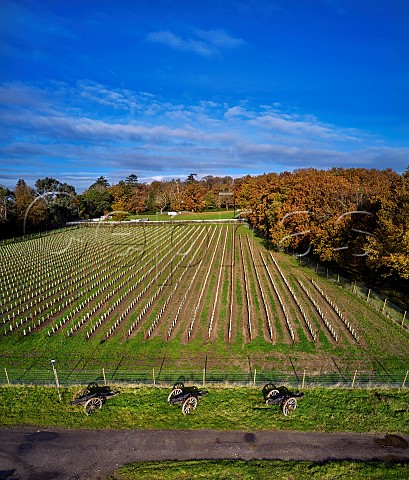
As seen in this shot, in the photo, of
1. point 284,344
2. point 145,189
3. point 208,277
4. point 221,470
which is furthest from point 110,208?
point 221,470

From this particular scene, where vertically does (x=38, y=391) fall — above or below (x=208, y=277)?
below

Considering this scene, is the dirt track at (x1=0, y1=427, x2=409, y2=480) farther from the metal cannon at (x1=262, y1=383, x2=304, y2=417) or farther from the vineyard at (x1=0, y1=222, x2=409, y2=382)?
the vineyard at (x1=0, y1=222, x2=409, y2=382)

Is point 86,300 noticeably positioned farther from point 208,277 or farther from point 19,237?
point 19,237

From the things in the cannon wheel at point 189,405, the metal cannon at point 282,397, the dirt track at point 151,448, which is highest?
the metal cannon at point 282,397

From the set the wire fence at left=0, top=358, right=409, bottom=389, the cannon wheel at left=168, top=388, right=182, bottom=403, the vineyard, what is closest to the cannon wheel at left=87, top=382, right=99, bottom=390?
the wire fence at left=0, top=358, right=409, bottom=389

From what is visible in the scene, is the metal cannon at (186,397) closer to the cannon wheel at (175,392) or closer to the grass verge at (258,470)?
the cannon wheel at (175,392)

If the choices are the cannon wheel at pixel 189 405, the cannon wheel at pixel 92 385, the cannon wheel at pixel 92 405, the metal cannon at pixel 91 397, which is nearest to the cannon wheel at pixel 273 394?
the cannon wheel at pixel 189 405
